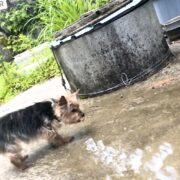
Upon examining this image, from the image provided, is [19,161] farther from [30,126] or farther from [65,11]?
[65,11]

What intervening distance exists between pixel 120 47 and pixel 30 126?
6.09 ft

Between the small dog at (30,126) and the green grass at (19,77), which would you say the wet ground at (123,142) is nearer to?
the small dog at (30,126)

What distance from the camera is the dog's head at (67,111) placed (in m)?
5.00

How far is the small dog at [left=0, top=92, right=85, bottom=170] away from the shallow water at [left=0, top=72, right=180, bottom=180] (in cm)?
17

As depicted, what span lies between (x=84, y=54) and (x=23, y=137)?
1.78 metres

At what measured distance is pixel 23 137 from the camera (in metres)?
4.89

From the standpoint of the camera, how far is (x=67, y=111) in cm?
505

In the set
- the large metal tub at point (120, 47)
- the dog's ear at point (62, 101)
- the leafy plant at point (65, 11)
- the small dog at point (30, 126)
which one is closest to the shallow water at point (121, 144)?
the small dog at point (30, 126)

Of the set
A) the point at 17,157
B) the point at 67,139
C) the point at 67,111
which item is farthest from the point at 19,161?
the point at 67,111

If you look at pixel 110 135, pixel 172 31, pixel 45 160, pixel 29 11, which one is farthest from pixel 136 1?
pixel 29 11

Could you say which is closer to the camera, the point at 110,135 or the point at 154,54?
the point at 110,135

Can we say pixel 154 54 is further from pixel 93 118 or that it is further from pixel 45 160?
pixel 45 160

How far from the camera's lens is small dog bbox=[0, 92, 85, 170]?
15.8ft

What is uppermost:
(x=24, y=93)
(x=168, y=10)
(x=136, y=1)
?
(x=136, y=1)
